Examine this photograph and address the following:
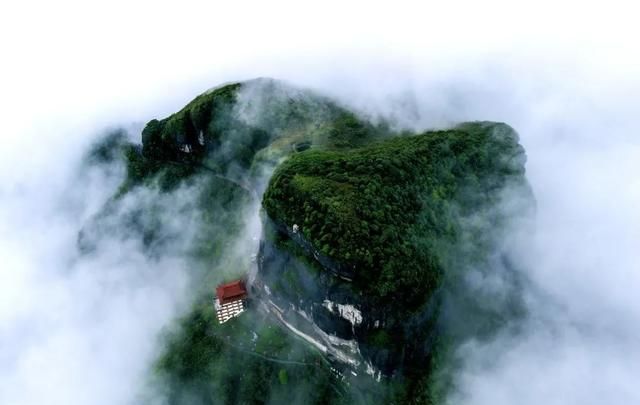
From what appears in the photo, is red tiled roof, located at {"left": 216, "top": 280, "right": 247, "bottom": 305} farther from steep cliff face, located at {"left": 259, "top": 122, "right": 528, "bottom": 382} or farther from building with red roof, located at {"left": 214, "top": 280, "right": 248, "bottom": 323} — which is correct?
steep cliff face, located at {"left": 259, "top": 122, "right": 528, "bottom": 382}

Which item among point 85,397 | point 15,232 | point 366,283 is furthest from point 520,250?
point 15,232

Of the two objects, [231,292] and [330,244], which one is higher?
[330,244]

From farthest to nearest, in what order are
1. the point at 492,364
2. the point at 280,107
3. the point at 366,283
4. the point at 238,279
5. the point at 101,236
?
the point at 101,236 → the point at 280,107 → the point at 238,279 → the point at 492,364 → the point at 366,283

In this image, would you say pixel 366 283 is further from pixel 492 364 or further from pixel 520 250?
pixel 520 250

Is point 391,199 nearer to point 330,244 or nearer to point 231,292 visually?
point 330,244

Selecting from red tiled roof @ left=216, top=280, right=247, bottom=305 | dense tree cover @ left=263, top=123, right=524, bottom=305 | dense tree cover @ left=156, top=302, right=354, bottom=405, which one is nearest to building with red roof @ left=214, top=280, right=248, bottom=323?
red tiled roof @ left=216, top=280, right=247, bottom=305

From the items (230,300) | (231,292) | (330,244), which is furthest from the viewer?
(230,300)

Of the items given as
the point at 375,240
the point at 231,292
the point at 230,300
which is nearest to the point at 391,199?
the point at 375,240
